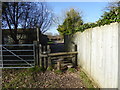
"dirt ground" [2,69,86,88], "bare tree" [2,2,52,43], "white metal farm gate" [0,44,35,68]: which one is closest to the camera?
"dirt ground" [2,69,86,88]

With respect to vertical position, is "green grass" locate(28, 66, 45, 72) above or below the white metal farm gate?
below

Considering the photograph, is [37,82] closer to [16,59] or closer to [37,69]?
[37,69]

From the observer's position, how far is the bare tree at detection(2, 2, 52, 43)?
778 centimetres

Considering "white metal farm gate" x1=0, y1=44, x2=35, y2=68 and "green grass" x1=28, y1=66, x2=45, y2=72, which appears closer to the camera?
"green grass" x1=28, y1=66, x2=45, y2=72

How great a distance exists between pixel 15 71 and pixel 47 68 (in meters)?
1.39

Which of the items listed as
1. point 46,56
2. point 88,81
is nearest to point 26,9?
point 46,56

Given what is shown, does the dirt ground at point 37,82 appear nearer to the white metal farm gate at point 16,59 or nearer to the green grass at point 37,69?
the green grass at point 37,69

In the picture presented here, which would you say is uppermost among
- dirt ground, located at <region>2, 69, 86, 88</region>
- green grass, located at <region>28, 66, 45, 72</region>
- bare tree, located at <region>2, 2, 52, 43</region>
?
bare tree, located at <region>2, 2, 52, 43</region>

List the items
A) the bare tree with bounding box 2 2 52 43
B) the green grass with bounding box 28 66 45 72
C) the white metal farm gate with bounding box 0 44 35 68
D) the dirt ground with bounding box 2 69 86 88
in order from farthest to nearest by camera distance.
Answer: the bare tree with bounding box 2 2 52 43 < the white metal farm gate with bounding box 0 44 35 68 < the green grass with bounding box 28 66 45 72 < the dirt ground with bounding box 2 69 86 88

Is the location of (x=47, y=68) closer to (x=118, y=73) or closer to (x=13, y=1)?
(x=118, y=73)

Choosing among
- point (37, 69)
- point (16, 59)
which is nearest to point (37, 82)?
point (37, 69)

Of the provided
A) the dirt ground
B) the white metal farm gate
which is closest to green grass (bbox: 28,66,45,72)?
the white metal farm gate

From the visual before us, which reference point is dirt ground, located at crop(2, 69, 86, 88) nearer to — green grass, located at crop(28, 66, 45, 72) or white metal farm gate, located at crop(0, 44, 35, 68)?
green grass, located at crop(28, 66, 45, 72)

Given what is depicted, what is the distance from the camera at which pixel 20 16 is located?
8.27 meters
